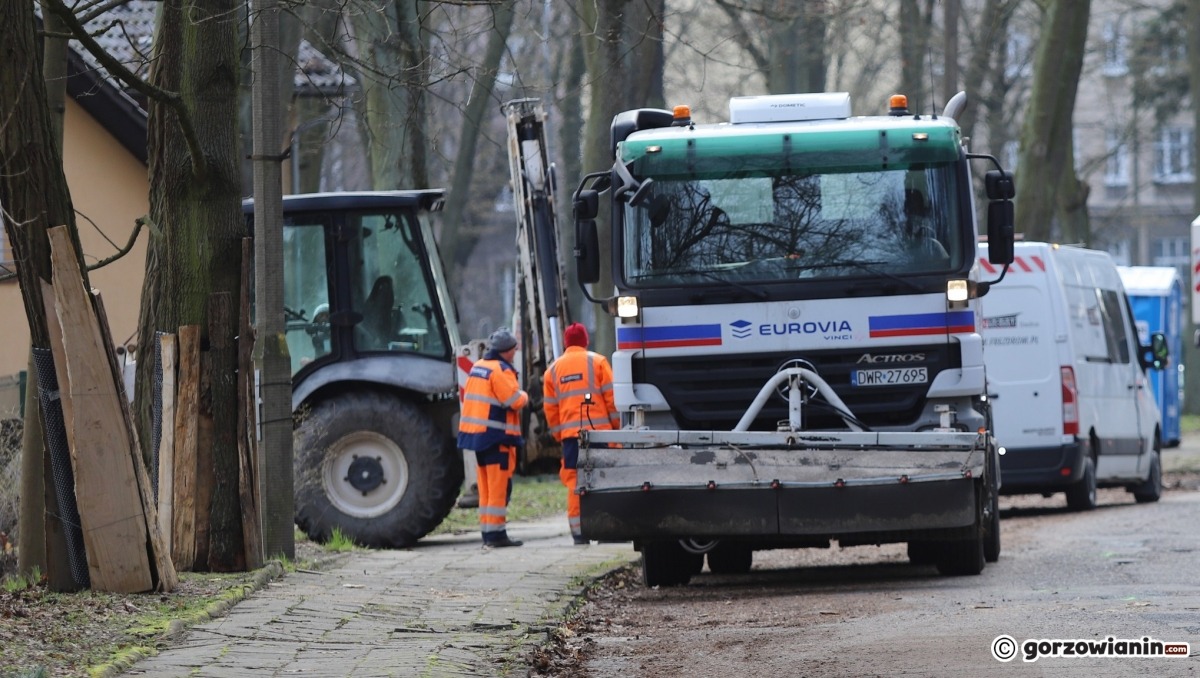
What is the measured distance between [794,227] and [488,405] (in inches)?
136

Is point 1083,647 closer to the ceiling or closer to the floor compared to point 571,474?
closer to the floor

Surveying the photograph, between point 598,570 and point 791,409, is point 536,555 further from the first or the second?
point 791,409

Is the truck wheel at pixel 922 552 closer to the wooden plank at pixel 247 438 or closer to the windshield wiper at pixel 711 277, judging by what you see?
the windshield wiper at pixel 711 277

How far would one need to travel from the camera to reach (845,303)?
37.8ft

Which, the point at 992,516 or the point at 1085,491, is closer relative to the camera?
the point at 992,516

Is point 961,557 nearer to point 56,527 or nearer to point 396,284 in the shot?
point 396,284

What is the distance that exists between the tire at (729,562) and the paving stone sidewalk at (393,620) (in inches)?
23.0

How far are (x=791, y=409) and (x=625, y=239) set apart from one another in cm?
147

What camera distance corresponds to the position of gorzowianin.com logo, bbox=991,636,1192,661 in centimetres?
779

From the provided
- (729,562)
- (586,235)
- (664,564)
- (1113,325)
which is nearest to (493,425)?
(729,562)

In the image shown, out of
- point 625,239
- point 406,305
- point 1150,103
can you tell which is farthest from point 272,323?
point 1150,103

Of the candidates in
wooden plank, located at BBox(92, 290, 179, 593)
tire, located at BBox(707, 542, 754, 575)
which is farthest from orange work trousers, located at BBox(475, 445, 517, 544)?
wooden plank, located at BBox(92, 290, 179, 593)

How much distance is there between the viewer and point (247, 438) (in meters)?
11.0

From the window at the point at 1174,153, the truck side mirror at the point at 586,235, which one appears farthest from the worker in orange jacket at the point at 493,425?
the window at the point at 1174,153
